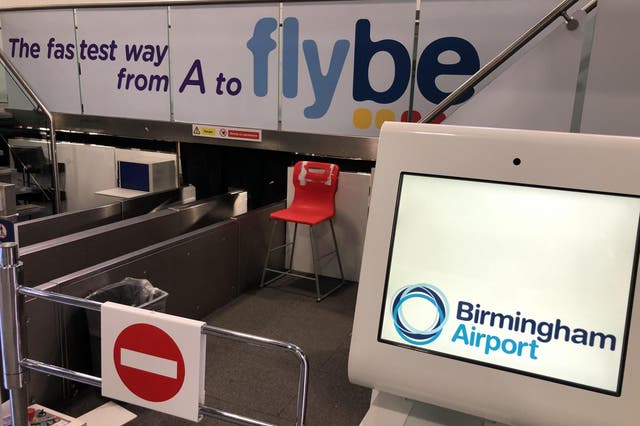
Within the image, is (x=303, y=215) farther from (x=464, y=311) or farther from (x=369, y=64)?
(x=464, y=311)

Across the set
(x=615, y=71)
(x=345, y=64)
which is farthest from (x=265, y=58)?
(x=615, y=71)

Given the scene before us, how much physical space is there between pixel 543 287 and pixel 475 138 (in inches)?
10.3

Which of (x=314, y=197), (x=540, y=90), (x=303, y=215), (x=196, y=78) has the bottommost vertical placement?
(x=303, y=215)

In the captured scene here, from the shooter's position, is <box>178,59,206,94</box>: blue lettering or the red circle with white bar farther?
<box>178,59,206,94</box>: blue lettering

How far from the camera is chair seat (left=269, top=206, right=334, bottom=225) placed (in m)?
3.96

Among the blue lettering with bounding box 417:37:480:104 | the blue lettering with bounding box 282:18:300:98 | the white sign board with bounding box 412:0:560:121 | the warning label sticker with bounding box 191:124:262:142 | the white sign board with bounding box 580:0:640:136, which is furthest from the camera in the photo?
the warning label sticker with bounding box 191:124:262:142

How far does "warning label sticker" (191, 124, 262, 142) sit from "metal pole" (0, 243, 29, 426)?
9.52ft

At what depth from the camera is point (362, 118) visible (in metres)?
3.77

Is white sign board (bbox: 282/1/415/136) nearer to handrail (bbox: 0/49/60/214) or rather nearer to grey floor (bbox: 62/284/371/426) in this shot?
grey floor (bbox: 62/284/371/426)

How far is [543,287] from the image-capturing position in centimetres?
81

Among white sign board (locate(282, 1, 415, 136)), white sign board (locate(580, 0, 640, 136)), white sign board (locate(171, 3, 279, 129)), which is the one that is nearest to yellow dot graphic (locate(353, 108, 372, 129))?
white sign board (locate(282, 1, 415, 136))

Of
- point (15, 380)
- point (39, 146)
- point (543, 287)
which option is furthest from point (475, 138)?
point (39, 146)

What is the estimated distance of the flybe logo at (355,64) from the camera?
342 centimetres

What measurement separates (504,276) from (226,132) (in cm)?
364
